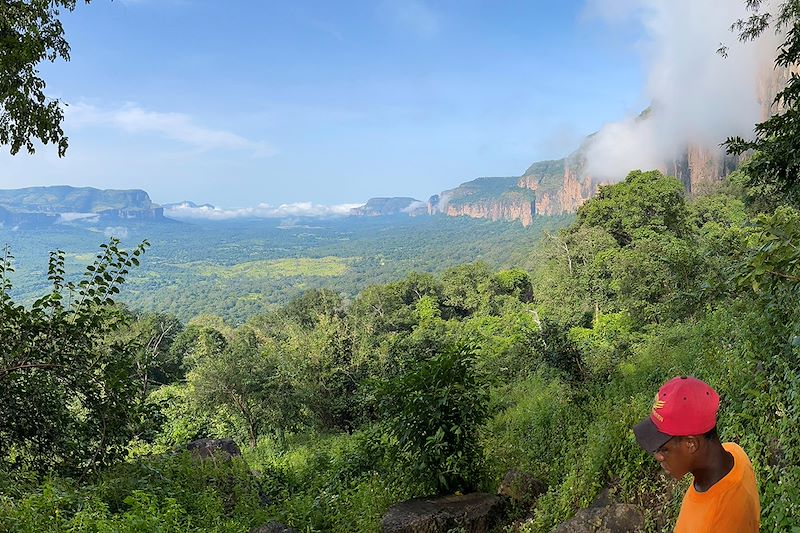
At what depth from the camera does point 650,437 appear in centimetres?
190

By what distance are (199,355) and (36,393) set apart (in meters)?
24.2

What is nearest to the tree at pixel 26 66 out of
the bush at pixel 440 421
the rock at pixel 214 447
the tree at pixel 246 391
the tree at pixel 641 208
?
the bush at pixel 440 421

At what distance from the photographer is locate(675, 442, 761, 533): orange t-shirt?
1.80m

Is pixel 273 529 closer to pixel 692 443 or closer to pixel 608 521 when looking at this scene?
pixel 608 521

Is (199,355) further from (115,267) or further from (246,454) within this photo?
(115,267)

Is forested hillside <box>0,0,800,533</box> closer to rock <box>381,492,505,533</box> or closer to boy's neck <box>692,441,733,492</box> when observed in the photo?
rock <box>381,492,505,533</box>

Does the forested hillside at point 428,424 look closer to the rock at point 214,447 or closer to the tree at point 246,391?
the rock at point 214,447

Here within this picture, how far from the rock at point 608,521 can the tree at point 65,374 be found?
520cm

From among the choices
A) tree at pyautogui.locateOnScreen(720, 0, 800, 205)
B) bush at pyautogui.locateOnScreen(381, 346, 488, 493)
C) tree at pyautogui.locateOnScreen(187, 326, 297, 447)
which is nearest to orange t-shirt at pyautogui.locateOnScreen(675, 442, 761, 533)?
bush at pyautogui.locateOnScreen(381, 346, 488, 493)

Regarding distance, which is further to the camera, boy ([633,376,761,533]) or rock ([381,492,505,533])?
rock ([381,492,505,533])

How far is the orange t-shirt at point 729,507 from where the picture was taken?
5.90 feet

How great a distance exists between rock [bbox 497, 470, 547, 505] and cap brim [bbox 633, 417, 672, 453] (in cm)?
529

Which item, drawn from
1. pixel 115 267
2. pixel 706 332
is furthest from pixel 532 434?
pixel 115 267

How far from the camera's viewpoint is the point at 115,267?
6020 millimetres
